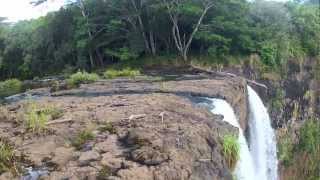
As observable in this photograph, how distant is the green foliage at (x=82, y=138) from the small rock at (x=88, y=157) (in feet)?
1.16

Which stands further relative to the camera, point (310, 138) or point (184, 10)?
point (184, 10)

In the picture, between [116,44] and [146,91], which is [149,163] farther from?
[116,44]

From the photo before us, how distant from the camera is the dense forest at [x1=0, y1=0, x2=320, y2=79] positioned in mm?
25062

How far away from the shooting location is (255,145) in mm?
15430

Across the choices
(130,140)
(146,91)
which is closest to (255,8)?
(146,91)

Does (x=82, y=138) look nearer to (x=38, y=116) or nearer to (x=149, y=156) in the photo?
(x=149, y=156)

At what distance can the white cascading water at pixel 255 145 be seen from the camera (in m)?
11.6

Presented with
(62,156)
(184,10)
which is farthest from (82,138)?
(184,10)

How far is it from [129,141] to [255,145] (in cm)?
776

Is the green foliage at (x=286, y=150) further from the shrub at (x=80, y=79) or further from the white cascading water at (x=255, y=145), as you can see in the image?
the shrub at (x=80, y=79)

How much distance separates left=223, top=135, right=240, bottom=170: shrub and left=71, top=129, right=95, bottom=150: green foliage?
2451mm

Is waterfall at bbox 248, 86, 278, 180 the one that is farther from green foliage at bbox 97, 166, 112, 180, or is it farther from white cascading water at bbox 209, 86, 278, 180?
green foliage at bbox 97, 166, 112, 180

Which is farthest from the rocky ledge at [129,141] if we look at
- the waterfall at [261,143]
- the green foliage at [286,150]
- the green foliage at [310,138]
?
the green foliage at [310,138]

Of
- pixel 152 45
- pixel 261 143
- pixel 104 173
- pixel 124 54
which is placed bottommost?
pixel 261 143
